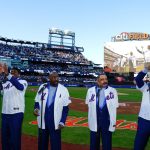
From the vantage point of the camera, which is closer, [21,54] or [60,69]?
[21,54]

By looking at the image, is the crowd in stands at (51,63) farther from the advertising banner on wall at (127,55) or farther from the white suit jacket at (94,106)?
the white suit jacket at (94,106)

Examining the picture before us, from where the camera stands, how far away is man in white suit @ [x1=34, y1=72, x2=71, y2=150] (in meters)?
7.69

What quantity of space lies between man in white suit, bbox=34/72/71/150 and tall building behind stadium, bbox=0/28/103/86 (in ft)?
212

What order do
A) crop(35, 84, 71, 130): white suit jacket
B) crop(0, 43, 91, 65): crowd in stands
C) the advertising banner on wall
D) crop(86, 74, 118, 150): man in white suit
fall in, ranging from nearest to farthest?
crop(86, 74, 118, 150): man in white suit, crop(35, 84, 71, 130): white suit jacket, the advertising banner on wall, crop(0, 43, 91, 65): crowd in stands

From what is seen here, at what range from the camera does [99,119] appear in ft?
24.7

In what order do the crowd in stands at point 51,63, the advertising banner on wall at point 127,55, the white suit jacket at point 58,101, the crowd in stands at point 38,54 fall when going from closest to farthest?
1. the white suit jacket at point 58,101
2. the advertising banner on wall at point 127,55
3. the crowd in stands at point 51,63
4. the crowd in stands at point 38,54

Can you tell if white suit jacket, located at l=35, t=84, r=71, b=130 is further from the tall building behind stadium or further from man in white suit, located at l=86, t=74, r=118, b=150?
the tall building behind stadium

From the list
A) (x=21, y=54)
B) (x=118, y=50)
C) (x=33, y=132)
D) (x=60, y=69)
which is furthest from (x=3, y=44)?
(x=33, y=132)

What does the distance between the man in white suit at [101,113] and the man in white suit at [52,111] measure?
618mm

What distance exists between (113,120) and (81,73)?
81234mm

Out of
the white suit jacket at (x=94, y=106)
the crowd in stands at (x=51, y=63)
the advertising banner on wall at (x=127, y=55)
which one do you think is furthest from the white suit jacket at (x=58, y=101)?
the crowd in stands at (x=51, y=63)

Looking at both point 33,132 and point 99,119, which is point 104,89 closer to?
point 99,119

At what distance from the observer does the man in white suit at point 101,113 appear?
24.9 feet

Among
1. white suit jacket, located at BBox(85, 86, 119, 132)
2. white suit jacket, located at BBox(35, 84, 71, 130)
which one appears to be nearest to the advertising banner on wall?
white suit jacket, located at BBox(85, 86, 119, 132)
